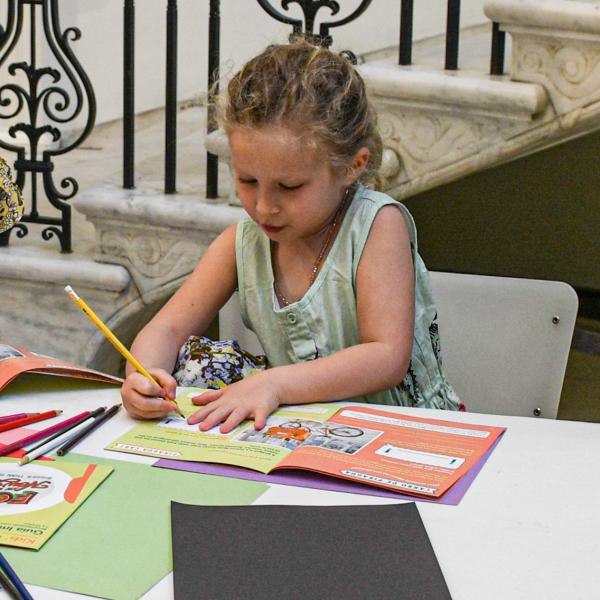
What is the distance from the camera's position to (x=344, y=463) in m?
1.08

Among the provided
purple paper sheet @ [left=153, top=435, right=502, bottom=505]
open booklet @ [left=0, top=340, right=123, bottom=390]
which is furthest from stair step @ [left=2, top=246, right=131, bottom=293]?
purple paper sheet @ [left=153, top=435, right=502, bottom=505]

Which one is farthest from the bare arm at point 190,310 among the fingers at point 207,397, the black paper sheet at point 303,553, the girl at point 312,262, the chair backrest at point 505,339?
the black paper sheet at point 303,553

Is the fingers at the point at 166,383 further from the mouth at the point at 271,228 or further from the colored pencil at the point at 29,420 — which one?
the mouth at the point at 271,228

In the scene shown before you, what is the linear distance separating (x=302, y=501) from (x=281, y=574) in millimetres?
161

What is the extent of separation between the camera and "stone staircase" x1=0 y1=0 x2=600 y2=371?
6.93 ft

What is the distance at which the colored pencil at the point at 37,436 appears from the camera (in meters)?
1.13

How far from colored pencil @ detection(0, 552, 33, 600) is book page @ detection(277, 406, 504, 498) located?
316 mm

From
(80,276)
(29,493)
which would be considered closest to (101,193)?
(80,276)

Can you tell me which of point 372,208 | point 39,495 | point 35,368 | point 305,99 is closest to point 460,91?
point 372,208

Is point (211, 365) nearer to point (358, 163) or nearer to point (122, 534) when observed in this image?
point (358, 163)

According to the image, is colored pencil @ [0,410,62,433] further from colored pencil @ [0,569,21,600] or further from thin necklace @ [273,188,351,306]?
thin necklace @ [273,188,351,306]

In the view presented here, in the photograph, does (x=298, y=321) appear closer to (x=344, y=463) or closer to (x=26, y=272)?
(x=344, y=463)

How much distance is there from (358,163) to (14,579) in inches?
38.6

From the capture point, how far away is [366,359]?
1.50 metres
